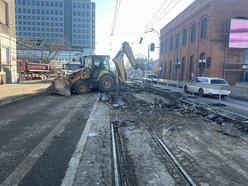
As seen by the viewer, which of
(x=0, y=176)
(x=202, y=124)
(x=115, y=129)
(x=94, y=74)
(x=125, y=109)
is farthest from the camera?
(x=94, y=74)

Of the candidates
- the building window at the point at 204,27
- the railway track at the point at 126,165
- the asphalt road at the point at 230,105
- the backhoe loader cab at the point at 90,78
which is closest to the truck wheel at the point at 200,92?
the asphalt road at the point at 230,105

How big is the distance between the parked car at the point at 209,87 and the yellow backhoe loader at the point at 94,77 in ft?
16.5

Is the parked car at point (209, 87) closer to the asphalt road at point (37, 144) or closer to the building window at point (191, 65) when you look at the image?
the asphalt road at point (37, 144)

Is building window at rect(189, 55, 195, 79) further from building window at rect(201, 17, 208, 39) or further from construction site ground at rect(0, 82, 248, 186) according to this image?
construction site ground at rect(0, 82, 248, 186)

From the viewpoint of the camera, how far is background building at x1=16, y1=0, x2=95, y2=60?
398 ft

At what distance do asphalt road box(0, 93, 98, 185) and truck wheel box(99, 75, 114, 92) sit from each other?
8735 mm

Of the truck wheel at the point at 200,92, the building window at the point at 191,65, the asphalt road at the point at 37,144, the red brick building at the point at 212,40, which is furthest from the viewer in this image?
the building window at the point at 191,65

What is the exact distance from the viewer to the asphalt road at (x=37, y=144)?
403 cm

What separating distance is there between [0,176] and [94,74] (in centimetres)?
1481

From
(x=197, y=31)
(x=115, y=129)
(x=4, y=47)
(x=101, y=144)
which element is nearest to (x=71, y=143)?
(x=101, y=144)

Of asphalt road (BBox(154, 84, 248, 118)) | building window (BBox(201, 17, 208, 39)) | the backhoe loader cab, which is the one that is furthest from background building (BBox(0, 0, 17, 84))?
building window (BBox(201, 17, 208, 39))

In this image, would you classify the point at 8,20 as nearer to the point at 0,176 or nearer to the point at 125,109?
the point at 125,109

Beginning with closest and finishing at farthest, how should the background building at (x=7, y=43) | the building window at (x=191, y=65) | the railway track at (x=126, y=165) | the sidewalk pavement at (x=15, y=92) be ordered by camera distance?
the railway track at (x=126, y=165)
the sidewalk pavement at (x=15, y=92)
the background building at (x=7, y=43)
the building window at (x=191, y=65)

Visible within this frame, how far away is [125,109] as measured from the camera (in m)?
11.0
